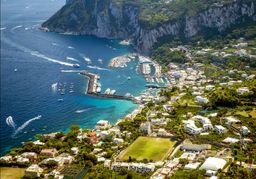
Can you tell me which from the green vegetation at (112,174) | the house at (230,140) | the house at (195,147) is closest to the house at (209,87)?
the house at (230,140)

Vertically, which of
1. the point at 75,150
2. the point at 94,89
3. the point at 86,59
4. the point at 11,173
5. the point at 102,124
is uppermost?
the point at 86,59

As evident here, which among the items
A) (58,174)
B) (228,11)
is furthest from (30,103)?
(228,11)

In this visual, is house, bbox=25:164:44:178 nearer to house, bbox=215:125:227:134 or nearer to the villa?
the villa

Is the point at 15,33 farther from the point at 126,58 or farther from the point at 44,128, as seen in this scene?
the point at 44,128

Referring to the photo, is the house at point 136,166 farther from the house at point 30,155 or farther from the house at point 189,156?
the house at point 30,155

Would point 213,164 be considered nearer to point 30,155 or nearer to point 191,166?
point 191,166

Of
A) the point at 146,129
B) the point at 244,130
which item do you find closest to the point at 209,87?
the point at 146,129

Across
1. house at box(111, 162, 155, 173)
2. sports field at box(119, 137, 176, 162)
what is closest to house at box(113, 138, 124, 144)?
sports field at box(119, 137, 176, 162)
